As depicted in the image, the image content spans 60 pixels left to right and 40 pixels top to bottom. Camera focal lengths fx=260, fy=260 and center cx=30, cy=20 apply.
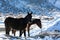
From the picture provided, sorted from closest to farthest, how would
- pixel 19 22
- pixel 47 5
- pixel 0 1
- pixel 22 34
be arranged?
1. pixel 19 22
2. pixel 22 34
3. pixel 0 1
4. pixel 47 5

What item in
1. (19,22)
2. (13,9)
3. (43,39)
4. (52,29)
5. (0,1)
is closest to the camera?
(43,39)

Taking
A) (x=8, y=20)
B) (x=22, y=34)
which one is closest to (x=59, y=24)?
(x=22, y=34)

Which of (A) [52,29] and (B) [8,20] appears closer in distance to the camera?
(B) [8,20]

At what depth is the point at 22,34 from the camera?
1585 centimetres

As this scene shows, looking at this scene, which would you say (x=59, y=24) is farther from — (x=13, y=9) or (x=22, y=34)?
(x=13, y=9)

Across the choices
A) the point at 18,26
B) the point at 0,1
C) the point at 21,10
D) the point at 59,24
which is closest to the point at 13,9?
the point at 21,10

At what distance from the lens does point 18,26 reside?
1466 centimetres

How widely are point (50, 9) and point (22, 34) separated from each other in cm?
3659

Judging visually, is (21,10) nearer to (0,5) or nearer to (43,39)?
(0,5)

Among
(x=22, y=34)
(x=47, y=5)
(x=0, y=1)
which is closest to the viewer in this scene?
(x=22, y=34)

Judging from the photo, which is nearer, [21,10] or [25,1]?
[21,10]

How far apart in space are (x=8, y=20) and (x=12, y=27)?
0.46 m

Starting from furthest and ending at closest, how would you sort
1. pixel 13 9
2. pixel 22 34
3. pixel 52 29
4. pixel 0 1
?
1. pixel 0 1
2. pixel 13 9
3. pixel 52 29
4. pixel 22 34

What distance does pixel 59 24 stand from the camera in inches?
704
